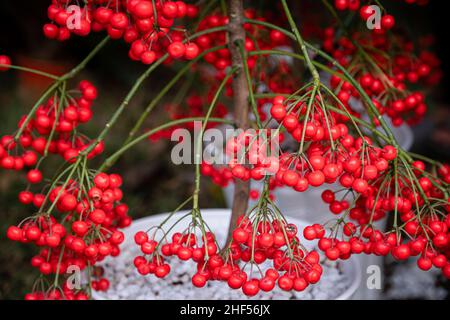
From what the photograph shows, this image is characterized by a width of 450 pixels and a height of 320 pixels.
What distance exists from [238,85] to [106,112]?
1793 millimetres

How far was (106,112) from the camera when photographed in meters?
2.69

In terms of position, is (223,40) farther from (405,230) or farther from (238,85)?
(405,230)

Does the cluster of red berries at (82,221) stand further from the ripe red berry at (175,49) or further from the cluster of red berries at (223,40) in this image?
the cluster of red berries at (223,40)

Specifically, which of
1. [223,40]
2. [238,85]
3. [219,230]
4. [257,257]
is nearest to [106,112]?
[219,230]

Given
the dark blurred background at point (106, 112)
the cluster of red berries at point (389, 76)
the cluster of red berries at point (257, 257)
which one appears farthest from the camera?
the dark blurred background at point (106, 112)

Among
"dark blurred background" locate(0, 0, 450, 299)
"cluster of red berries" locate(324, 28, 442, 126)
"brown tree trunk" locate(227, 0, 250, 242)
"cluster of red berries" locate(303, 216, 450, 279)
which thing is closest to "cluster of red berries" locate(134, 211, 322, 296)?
"cluster of red berries" locate(303, 216, 450, 279)

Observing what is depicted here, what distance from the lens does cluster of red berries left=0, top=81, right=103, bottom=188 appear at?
90 centimetres

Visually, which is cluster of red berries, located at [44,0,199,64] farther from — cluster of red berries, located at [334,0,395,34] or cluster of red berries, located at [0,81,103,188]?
cluster of red berries, located at [334,0,395,34]

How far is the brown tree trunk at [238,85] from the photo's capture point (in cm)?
94

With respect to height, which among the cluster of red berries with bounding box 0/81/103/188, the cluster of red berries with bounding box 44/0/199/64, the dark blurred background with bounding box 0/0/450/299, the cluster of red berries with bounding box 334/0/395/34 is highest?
the dark blurred background with bounding box 0/0/450/299

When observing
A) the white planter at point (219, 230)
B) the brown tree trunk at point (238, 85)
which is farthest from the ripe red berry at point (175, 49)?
the white planter at point (219, 230)

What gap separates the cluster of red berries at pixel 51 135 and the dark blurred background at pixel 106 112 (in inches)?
31.6

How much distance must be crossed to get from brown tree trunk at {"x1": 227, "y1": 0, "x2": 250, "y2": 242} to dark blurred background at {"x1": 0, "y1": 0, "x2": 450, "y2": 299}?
0.74 meters
